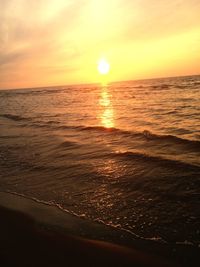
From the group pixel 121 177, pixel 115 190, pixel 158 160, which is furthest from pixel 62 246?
pixel 158 160

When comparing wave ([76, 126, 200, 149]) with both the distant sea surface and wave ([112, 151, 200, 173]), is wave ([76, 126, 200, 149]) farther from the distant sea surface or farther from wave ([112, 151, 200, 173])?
wave ([112, 151, 200, 173])

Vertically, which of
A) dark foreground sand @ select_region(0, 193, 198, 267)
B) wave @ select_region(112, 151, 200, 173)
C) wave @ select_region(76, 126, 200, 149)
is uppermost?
wave @ select_region(76, 126, 200, 149)

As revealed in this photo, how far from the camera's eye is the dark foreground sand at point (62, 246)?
3.62 m

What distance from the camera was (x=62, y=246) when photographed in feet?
13.1

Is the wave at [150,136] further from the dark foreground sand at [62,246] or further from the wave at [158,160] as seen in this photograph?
the dark foreground sand at [62,246]

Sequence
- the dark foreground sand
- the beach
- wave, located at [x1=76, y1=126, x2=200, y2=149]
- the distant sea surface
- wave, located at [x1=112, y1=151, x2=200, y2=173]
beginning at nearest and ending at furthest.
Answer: the dark foreground sand → the beach → the distant sea surface → wave, located at [x1=112, y1=151, x2=200, y2=173] → wave, located at [x1=76, y1=126, x2=200, y2=149]

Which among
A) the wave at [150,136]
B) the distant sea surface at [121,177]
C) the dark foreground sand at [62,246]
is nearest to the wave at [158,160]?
the distant sea surface at [121,177]

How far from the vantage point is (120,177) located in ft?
22.8

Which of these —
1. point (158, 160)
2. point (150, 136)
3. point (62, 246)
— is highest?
point (150, 136)

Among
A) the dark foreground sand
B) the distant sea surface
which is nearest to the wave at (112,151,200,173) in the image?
the distant sea surface

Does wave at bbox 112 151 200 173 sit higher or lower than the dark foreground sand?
higher

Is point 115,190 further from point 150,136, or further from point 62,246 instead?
point 150,136

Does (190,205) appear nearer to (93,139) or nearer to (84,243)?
(84,243)

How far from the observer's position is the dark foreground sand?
3.62 meters
